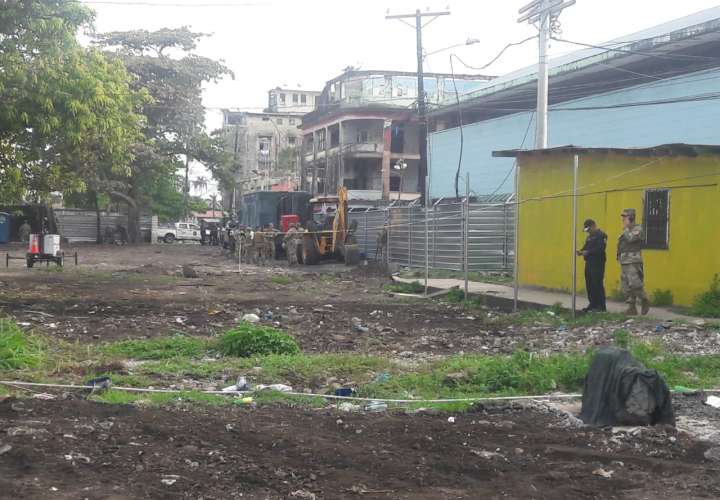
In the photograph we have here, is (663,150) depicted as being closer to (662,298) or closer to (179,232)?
(662,298)

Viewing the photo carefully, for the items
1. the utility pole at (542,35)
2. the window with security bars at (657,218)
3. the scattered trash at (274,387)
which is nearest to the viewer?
the scattered trash at (274,387)

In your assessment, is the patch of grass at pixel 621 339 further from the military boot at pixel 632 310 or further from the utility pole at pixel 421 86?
the utility pole at pixel 421 86

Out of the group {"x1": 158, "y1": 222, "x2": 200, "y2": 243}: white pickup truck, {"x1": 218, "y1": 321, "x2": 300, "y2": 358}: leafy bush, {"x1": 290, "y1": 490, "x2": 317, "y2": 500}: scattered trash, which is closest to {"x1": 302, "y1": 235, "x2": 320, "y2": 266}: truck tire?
{"x1": 218, "y1": 321, "x2": 300, "y2": 358}: leafy bush

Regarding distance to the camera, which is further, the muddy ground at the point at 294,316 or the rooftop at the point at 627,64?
the rooftop at the point at 627,64

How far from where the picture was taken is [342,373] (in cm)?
857

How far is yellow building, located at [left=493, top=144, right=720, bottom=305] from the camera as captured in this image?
44.8 feet

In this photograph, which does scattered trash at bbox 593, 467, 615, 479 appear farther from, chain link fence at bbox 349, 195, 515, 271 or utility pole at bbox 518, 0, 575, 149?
chain link fence at bbox 349, 195, 515, 271

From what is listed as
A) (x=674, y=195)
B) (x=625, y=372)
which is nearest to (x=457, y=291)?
(x=674, y=195)

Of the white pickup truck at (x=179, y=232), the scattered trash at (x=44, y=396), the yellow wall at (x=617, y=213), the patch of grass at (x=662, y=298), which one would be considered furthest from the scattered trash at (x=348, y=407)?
the white pickup truck at (x=179, y=232)

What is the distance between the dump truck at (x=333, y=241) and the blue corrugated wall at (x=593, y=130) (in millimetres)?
6888

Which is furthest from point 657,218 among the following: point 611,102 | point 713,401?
point 611,102

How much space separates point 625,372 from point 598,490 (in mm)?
1766

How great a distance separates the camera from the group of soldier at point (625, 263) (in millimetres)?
12617

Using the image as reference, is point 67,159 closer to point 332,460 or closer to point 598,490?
point 332,460
